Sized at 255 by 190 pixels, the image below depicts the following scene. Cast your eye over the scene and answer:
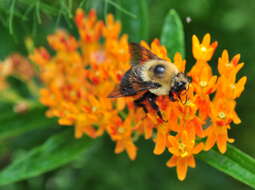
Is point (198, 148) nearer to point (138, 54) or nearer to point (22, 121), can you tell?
point (138, 54)

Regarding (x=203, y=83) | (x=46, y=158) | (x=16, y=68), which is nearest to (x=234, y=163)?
(x=203, y=83)

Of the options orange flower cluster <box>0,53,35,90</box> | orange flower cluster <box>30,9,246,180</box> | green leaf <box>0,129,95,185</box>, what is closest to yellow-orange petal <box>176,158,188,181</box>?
orange flower cluster <box>30,9,246,180</box>

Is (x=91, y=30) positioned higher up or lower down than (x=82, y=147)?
higher up

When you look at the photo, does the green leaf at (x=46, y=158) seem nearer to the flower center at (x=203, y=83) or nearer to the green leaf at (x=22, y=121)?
the green leaf at (x=22, y=121)

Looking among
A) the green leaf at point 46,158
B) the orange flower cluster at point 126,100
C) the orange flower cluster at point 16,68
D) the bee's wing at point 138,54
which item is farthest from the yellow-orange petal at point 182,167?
the orange flower cluster at point 16,68

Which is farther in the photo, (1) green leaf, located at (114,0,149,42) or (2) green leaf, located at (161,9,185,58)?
(1) green leaf, located at (114,0,149,42)

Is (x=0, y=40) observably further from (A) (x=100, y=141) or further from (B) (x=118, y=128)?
(B) (x=118, y=128)

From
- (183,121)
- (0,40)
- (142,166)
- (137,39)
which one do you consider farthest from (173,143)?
(0,40)

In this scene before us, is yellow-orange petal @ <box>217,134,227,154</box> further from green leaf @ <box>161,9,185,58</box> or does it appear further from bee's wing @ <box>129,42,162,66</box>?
green leaf @ <box>161,9,185,58</box>
